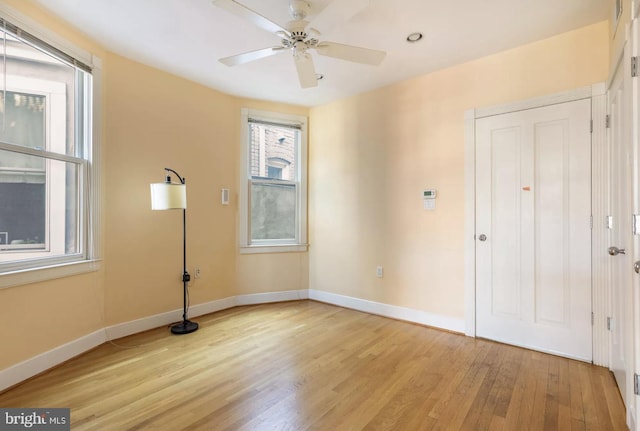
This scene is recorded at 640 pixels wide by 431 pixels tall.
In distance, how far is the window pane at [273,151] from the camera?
164 inches

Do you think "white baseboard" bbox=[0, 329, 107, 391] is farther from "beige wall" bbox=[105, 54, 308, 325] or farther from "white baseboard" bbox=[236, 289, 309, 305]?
"white baseboard" bbox=[236, 289, 309, 305]

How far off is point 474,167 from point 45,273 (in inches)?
150

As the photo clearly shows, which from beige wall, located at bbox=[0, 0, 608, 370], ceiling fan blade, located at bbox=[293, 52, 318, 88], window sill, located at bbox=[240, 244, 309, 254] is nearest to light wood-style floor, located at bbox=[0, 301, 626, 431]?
beige wall, located at bbox=[0, 0, 608, 370]

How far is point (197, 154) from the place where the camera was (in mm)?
3611

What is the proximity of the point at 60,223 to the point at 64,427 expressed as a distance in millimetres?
1607

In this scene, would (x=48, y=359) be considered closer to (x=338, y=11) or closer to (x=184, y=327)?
(x=184, y=327)

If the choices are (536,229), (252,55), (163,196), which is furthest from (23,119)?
(536,229)

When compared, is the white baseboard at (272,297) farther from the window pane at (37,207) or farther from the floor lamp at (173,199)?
the window pane at (37,207)

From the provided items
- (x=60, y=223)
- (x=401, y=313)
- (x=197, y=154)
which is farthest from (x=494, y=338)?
(x=60, y=223)

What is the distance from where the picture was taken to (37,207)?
239 centimetres

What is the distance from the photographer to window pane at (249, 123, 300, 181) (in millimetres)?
4172

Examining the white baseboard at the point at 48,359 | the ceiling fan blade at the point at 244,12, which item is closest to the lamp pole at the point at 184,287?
the white baseboard at the point at 48,359

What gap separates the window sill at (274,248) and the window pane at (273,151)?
3.11ft
